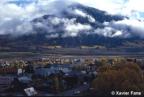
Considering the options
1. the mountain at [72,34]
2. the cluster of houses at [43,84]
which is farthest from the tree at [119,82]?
the mountain at [72,34]

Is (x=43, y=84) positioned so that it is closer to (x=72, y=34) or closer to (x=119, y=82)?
(x=119, y=82)

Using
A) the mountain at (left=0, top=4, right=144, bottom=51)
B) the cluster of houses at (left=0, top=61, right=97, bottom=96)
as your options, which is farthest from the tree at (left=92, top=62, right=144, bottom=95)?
the mountain at (left=0, top=4, right=144, bottom=51)

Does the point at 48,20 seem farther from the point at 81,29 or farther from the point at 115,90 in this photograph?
the point at 115,90

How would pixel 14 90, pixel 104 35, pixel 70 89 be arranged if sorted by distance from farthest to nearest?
pixel 104 35 < pixel 70 89 < pixel 14 90

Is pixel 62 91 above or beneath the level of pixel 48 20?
beneath

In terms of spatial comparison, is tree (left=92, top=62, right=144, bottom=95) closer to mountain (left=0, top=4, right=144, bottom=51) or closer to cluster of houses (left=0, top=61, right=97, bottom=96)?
cluster of houses (left=0, top=61, right=97, bottom=96)

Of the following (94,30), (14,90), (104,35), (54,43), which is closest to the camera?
(14,90)

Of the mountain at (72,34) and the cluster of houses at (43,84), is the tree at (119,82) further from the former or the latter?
the mountain at (72,34)

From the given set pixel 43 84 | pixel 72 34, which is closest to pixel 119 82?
pixel 43 84

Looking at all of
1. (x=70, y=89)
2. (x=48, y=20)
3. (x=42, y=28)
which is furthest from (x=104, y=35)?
(x=70, y=89)
